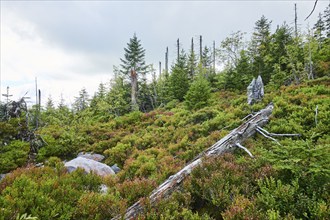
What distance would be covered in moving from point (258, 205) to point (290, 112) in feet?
21.0

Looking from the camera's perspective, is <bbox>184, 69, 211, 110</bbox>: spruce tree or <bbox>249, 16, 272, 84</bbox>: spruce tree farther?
<bbox>249, 16, 272, 84</bbox>: spruce tree

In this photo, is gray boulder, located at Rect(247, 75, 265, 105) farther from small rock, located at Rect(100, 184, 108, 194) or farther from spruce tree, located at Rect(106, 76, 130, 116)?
spruce tree, located at Rect(106, 76, 130, 116)

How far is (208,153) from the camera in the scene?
18.7 ft

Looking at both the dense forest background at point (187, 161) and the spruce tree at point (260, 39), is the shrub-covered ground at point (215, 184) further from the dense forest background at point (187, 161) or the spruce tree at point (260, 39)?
the spruce tree at point (260, 39)

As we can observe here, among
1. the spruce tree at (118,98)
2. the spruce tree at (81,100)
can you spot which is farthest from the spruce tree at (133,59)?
the spruce tree at (81,100)

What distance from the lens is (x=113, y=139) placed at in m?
11.6

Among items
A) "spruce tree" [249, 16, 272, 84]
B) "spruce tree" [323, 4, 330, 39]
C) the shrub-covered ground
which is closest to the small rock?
the shrub-covered ground

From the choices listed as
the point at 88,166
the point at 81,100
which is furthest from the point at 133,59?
the point at 88,166

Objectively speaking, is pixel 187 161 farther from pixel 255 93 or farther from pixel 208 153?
pixel 255 93

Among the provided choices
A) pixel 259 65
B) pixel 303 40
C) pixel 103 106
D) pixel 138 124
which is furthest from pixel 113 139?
pixel 303 40

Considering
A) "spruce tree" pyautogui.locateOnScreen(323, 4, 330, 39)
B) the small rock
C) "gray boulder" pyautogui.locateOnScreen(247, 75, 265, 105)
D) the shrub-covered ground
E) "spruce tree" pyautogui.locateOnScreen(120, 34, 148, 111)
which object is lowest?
the small rock

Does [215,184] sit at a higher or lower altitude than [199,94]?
lower

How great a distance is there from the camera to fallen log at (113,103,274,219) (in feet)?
Result: 12.7

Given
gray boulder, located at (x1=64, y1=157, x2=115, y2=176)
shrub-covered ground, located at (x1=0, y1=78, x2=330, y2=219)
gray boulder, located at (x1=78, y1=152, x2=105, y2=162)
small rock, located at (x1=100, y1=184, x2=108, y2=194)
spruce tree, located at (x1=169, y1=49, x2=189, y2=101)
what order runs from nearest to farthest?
shrub-covered ground, located at (x1=0, y1=78, x2=330, y2=219) < small rock, located at (x1=100, y1=184, x2=108, y2=194) < gray boulder, located at (x1=64, y1=157, x2=115, y2=176) < gray boulder, located at (x1=78, y1=152, x2=105, y2=162) < spruce tree, located at (x1=169, y1=49, x2=189, y2=101)
